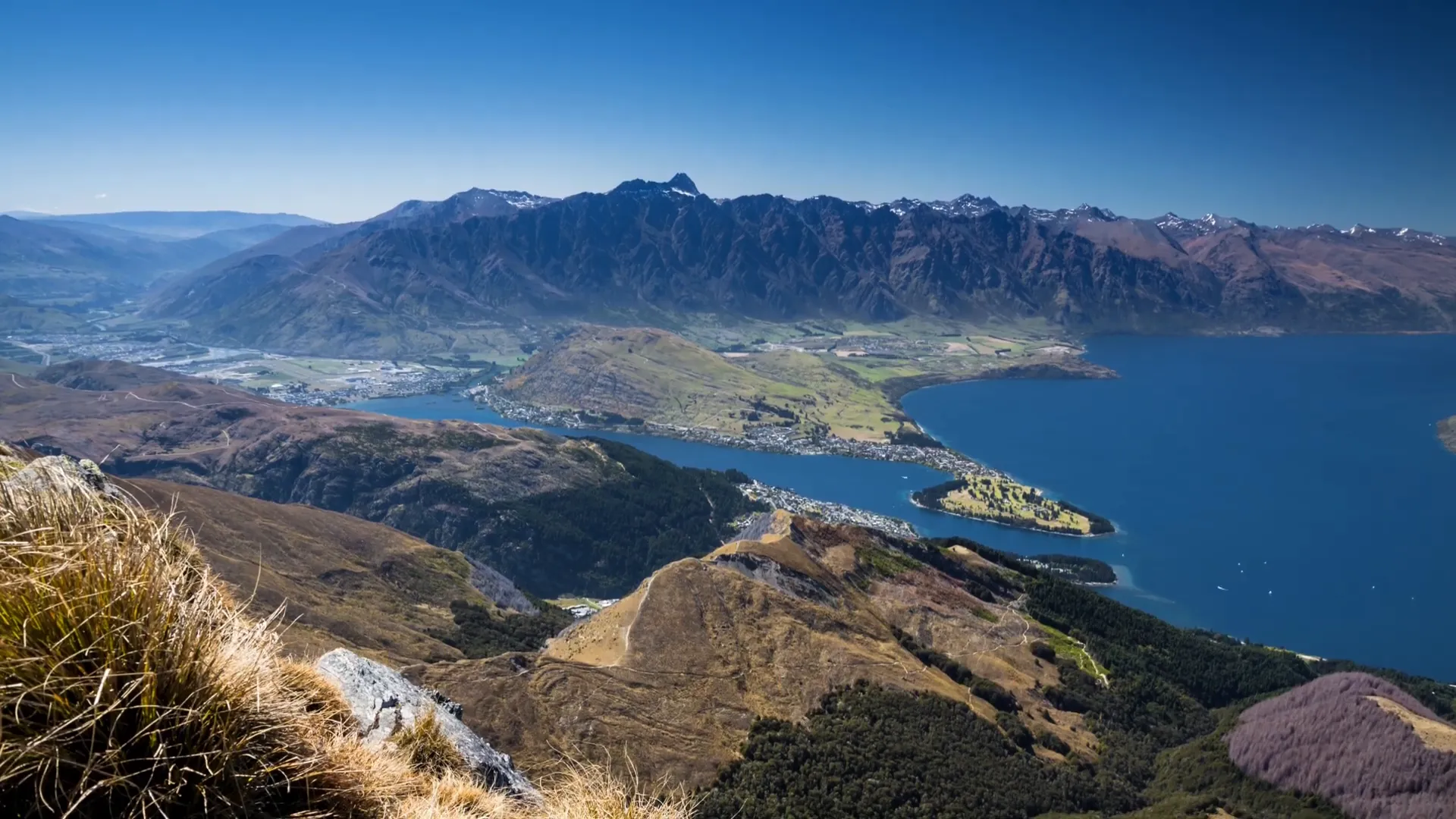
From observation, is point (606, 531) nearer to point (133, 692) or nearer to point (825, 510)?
point (825, 510)

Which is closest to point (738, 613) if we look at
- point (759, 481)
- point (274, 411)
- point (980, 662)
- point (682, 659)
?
point (682, 659)

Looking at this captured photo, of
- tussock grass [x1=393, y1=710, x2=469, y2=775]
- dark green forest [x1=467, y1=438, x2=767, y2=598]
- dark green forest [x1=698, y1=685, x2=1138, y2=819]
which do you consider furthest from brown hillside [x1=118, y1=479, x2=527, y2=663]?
dark green forest [x1=467, y1=438, x2=767, y2=598]

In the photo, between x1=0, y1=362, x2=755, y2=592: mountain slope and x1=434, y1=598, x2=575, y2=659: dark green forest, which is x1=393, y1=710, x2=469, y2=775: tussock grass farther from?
x1=0, y1=362, x2=755, y2=592: mountain slope

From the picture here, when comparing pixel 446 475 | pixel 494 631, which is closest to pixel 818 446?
pixel 446 475

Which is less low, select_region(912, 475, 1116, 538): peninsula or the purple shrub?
the purple shrub

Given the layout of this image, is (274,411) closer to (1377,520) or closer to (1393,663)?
(1393,663)

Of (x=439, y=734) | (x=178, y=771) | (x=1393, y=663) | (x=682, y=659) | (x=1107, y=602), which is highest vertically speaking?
(x=178, y=771)
